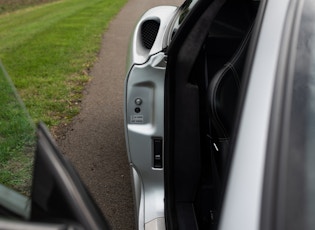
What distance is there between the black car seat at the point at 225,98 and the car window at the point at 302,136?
709 millimetres

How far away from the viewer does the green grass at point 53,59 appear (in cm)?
595

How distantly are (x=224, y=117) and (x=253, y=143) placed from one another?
3.31ft

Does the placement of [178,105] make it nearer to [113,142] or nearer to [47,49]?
[113,142]

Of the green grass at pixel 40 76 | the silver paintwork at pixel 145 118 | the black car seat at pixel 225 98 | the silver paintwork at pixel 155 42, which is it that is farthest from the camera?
the silver paintwork at pixel 155 42

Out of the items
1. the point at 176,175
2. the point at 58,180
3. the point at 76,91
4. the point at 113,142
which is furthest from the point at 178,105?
the point at 76,91

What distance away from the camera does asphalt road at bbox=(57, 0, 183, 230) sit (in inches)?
147

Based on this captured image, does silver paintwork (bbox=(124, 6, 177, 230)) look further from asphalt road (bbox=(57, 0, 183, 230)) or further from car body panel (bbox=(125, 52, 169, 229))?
asphalt road (bbox=(57, 0, 183, 230))

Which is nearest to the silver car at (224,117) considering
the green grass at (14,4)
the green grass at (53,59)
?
the green grass at (53,59)

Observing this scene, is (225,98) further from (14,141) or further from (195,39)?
(14,141)

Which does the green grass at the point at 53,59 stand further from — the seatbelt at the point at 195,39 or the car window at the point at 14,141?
the car window at the point at 14,141

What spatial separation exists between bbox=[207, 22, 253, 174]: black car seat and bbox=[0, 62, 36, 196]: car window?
910mm

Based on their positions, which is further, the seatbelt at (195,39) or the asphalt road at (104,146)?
the asphalt road at (104,146)

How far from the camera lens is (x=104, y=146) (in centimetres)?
466

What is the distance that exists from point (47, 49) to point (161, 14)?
19.1ft
